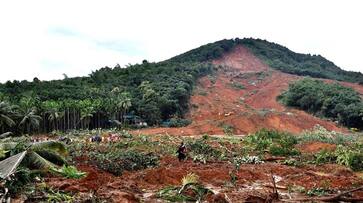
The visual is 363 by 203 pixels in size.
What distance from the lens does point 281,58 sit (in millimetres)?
120250

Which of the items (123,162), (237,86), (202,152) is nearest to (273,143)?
(202,152)

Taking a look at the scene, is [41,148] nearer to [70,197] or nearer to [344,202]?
[70,197]

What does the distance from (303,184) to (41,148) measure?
9864 millimetres

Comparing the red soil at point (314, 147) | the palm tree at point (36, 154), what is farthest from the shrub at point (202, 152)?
the palm tree at point (36, 154)

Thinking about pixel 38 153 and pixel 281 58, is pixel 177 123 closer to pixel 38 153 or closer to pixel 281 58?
pixel 38 153

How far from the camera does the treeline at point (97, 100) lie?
175 ft

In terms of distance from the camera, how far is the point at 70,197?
12.9 metres

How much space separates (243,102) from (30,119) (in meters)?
41.8

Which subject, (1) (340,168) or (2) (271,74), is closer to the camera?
(1) (340,168)

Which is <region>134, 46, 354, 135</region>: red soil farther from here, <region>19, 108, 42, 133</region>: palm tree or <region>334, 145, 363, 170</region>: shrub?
<region>334, 145, 363, 170</region>: shrub

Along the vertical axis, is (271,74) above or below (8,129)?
above

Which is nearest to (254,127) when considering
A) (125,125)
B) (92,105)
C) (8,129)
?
(125,125)

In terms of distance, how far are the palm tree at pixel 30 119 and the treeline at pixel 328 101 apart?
37059mm

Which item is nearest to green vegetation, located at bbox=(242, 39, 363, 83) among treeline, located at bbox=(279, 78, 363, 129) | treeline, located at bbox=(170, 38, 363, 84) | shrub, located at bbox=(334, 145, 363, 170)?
treeline, located at bbox=(170, 38, 363, 84)
